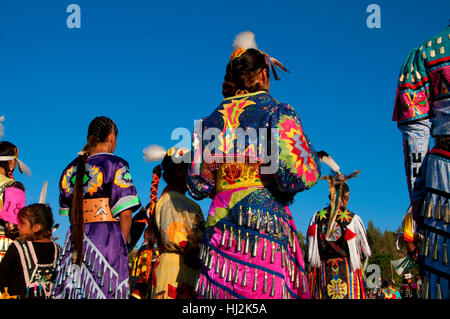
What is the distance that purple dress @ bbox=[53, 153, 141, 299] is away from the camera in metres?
3.98

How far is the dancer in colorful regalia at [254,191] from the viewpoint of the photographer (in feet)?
10.3

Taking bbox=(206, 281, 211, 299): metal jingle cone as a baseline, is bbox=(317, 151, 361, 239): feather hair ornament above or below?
above

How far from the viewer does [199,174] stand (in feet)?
12.1

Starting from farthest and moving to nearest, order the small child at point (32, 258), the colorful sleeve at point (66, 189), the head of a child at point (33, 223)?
1. the head of a child at point (33, 223)
2. the small child at point (32, 258)
3. the colorful sleeve at point (66, 189)

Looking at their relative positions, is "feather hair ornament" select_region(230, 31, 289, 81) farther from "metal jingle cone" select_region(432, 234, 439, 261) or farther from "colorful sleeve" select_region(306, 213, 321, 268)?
"colorful sleeve" select_region(306, 213, 321, 268)

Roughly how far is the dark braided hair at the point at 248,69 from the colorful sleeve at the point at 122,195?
122 cm

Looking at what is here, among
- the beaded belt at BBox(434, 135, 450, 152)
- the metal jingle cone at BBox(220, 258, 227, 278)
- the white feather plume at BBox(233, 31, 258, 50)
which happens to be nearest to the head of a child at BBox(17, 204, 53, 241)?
the metal jingle cone at BBox(220, 258, 227, 278)

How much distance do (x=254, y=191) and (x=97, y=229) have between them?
4.90 ft

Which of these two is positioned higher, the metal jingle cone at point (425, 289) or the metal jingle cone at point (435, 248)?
the metal jingle cone at point (435, 248)

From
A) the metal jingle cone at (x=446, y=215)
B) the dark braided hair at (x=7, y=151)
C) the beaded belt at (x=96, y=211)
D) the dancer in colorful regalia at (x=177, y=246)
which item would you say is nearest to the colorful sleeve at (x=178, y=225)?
the dancer in colorful regalia at (x=177, y=246)

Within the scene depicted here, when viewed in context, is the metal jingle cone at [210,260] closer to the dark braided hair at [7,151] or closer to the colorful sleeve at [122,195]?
the colorful sleeve at [122,195]

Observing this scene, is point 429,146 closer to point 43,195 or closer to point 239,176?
point 239,176

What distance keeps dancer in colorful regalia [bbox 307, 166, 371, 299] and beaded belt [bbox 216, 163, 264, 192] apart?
335 cm

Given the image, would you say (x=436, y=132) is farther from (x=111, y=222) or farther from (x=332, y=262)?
(x=332, y=262)
